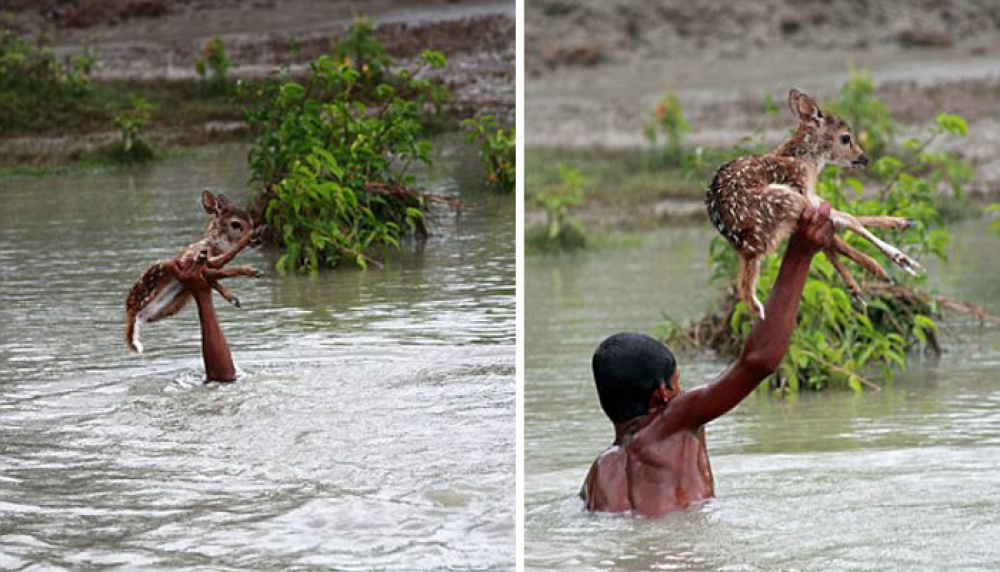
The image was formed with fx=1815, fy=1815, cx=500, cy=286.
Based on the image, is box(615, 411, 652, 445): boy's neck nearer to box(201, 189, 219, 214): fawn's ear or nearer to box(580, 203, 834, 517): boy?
box(580, 203, 834, 517): boy

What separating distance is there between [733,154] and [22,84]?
581 centimetres

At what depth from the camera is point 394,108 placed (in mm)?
6379

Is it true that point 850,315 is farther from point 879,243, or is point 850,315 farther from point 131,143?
point 131,143

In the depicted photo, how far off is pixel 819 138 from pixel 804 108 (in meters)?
0.06

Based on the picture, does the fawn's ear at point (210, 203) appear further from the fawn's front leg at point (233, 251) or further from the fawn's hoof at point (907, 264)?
the fawn's hoof at point (907, 264)

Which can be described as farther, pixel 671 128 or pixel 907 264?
pixel 671 128

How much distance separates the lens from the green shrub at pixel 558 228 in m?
7.59

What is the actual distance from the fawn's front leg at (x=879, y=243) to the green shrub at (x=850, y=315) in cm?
177

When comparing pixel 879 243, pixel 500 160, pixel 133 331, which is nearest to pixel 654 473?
pixel 879 243

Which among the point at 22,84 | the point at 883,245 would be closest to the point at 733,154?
the point at 883,245

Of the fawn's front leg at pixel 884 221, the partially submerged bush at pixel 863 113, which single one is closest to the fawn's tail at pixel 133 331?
the fawn's front leg at pixel 884 221

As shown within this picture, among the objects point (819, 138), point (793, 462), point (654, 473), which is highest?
point (819, 138)

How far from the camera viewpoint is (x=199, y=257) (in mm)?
4094

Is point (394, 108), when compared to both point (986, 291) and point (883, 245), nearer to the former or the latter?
point (986, 291)
